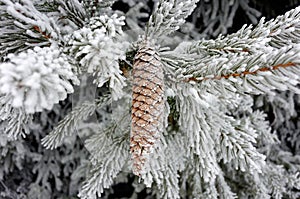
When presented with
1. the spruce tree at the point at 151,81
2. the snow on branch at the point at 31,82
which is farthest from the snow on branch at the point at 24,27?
the snow on branch at the point at 31,82

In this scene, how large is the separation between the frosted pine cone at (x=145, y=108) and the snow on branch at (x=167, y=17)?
0.08 meters

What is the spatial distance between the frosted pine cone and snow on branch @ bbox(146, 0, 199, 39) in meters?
0.08

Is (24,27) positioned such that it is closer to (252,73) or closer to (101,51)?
(101,51)

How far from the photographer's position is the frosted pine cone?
1.80ft

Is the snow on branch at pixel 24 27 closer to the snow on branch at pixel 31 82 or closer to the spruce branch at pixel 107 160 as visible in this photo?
the snow on branch at pixel 31 82

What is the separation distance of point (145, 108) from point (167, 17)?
6.8 inches

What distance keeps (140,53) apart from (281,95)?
3.07 ft

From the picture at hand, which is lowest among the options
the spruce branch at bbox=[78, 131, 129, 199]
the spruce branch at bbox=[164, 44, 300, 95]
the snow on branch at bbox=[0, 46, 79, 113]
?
the spruce branch at bbox=[78, 131, 129, 199]

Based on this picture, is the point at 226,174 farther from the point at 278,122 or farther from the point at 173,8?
the point at 173,8

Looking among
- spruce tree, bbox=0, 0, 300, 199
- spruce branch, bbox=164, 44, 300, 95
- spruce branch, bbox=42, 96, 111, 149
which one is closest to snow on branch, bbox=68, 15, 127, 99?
spruce tree, bbox=0, 0, 300, 199

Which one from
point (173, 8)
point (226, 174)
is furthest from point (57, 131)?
point (226, 174)

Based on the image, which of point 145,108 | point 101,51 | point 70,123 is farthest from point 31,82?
point 70,123

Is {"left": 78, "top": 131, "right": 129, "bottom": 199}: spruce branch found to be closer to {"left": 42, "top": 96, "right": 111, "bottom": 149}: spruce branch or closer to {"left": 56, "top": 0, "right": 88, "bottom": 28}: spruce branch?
{"left": 42, "top": 96, "right": 111, "bottom": 149}: spruce branch

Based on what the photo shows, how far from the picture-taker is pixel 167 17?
0.60 meters
